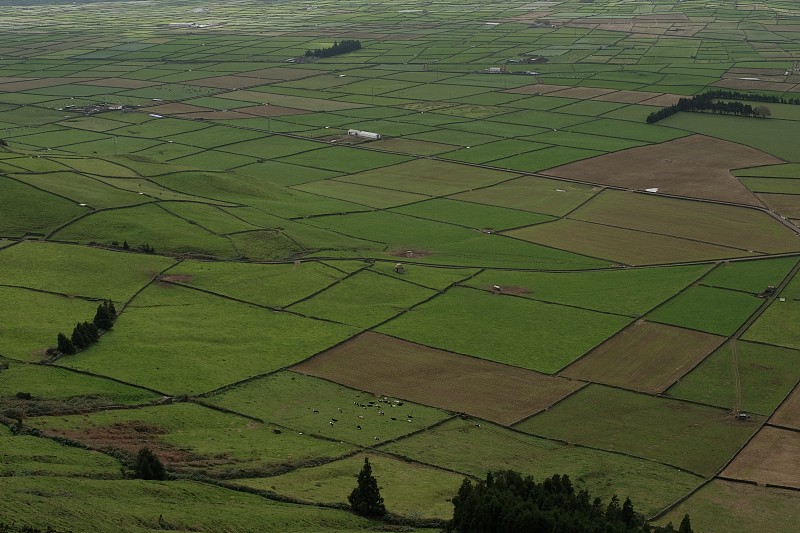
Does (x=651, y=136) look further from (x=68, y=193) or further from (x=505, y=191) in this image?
(x=68, y=193)

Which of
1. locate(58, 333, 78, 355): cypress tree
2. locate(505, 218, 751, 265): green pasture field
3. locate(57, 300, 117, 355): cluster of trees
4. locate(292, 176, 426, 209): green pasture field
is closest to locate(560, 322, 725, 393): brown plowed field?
locate(505, 218, 751, 265): green pasture field

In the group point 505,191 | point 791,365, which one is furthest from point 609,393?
point 505,191

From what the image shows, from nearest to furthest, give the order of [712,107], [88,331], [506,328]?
[88,331], [506,328], [712,107]

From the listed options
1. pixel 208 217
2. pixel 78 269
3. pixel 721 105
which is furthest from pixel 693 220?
pixel 78 269

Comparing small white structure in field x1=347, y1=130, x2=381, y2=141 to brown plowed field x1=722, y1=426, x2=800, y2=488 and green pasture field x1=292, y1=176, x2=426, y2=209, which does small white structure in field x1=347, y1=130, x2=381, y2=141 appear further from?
brown plowed field x1=722, y1=426, x2=800, y2=488

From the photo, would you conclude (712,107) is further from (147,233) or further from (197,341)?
(197,341)

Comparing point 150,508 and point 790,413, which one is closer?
point 150,508
